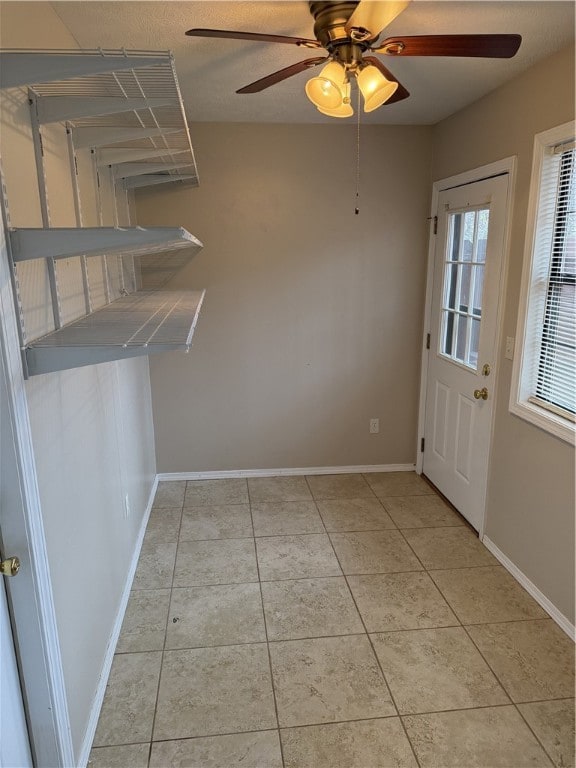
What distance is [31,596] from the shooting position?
135cm

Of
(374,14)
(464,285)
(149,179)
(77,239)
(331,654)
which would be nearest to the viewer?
(77,239)

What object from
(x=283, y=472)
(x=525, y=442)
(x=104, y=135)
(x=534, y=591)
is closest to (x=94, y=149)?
(x=104, y=135)

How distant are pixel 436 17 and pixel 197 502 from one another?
9.80 ft

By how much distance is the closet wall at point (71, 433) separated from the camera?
4.59 feet

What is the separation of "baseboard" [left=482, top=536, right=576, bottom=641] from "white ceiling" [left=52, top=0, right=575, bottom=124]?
2.46m

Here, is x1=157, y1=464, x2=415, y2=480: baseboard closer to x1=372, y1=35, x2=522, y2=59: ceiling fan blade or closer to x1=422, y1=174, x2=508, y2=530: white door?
x1=422, y1=174, x2=508, y2=530: white door

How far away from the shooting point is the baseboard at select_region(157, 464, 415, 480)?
12.7 feet

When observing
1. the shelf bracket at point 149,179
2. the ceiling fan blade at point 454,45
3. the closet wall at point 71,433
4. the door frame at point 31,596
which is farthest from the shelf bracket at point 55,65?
the shelf bracket at point 149,179

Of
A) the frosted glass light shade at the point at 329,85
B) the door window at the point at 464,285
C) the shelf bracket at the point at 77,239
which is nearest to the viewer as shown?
the shelf bracket at the point at 77,239

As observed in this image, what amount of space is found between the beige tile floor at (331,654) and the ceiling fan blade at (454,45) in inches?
89.2

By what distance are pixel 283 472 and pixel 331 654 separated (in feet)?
6.10

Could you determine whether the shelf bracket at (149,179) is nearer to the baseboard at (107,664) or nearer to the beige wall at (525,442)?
the beige wall at (525,442)

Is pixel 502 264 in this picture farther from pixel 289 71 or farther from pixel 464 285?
pixel 289 71

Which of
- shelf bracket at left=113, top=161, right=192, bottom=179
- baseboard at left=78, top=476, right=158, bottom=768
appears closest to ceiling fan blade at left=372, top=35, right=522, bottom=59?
shelf bracket at left=113, top=161, right=192, bottom=179
